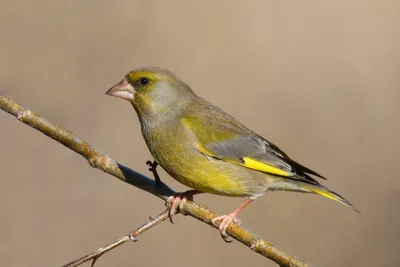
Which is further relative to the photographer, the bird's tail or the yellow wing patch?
the yellow wing patch

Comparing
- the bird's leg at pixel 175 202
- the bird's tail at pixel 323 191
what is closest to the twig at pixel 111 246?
the bird's leg at pixel 175 202

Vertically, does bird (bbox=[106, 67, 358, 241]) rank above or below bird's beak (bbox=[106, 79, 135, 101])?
below

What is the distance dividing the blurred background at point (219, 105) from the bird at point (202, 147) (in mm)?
2025

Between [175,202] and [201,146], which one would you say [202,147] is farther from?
[175,202]

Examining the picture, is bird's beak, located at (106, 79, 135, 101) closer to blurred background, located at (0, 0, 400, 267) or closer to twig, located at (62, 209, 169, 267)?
twig, located at (62, 209, 169, 267)

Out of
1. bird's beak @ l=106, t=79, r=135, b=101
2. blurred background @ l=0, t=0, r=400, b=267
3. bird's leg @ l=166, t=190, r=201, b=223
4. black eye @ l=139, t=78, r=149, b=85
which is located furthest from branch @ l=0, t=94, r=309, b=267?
blurred background @ l=0, t=0, r=400, b=267

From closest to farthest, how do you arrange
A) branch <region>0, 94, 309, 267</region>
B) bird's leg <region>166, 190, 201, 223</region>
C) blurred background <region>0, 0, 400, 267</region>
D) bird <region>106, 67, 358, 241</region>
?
1. branch <region>0, 94, 309, 267</region>
2. bird's leg <region>166, 190, 201, 223</region>
3. bird <region>106, 67, 358, 241</region>
4. blurred background <region>0, 0, 400, 267</region>

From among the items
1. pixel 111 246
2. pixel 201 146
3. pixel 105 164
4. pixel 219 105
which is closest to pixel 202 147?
pixel 201 146

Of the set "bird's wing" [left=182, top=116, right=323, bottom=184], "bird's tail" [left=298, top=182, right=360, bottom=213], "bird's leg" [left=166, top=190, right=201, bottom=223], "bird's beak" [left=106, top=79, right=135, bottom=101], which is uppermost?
"bird's beak" [left=106, top=79, right=135, bottom=101]

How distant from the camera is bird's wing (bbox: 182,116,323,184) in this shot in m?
4.91

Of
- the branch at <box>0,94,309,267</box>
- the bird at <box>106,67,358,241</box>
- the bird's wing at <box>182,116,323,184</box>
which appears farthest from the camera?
the bird's wing at <box>182,116,323,184</box>

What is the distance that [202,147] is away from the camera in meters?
4.85

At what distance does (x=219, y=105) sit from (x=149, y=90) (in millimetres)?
2934

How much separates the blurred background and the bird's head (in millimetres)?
2126
